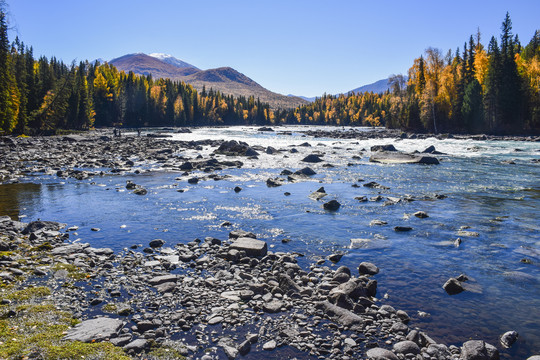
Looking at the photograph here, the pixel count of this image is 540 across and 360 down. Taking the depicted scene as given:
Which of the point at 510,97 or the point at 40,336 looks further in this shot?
the point at 510,97

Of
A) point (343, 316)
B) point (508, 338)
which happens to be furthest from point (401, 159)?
point (343, 316)

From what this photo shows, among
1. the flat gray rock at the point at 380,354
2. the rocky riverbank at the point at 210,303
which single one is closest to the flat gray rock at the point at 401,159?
the rocky riverbank at the point at 210,303

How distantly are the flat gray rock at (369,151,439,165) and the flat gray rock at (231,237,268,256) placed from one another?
28983 millimetres

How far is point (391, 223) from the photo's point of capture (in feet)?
47.9

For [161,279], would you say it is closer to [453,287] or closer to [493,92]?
[453,287]

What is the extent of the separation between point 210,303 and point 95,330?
7.81 ft

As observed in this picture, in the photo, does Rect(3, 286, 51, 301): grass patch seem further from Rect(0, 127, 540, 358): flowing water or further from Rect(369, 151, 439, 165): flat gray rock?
Rect(369, 151, 439, 165): flat gray rock

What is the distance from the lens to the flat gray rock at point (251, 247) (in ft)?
34.6

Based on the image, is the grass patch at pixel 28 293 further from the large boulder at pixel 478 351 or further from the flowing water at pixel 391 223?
the large boulder at pixel 478 351

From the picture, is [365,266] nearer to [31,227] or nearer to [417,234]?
[417,234]

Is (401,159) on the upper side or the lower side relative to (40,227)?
upper

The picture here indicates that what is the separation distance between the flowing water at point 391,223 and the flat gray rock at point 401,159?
6.27 meters

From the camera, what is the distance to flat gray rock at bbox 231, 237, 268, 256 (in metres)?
10.5

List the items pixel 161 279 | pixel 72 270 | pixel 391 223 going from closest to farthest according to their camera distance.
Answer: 1. pixel 161 279
2. pixel 72 270
3. pixel 391 223
